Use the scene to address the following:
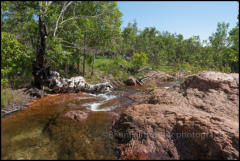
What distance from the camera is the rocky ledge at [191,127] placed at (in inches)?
131

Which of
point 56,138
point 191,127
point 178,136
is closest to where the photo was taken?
point 191,127

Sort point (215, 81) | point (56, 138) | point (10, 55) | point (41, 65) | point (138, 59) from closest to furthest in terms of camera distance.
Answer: point (56, 138) < point (215, 81) < point (10, 55) < point (41, 65) < point (138, 59)

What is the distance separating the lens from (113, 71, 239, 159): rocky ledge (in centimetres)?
334

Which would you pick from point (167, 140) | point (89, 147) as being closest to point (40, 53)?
point (89, 147)

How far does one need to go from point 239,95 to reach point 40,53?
11.0m

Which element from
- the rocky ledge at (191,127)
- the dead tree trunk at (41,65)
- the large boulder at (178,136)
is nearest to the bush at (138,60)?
the dead tree trunk at (41,65)

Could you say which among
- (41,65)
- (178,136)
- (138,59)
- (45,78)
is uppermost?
(138,59)

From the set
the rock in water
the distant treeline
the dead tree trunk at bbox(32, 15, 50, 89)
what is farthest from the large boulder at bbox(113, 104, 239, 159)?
the dead tree trunk at bbox(32, 15, 50, 89)

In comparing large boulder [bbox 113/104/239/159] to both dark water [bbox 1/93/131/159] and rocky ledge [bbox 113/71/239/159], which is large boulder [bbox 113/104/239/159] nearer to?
rocky ledge [bbox 113/71/239/159]

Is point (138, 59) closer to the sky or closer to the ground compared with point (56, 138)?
closer to the sky

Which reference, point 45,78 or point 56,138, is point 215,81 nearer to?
point 56,138

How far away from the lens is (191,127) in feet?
12.2

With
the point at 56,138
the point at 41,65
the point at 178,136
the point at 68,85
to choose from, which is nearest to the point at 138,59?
the point at 68,85

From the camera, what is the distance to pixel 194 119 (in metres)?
3.86
